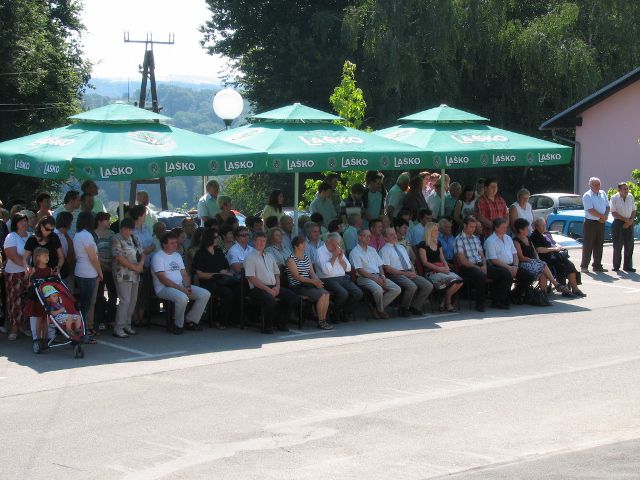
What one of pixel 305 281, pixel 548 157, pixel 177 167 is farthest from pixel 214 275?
pixel 548 157

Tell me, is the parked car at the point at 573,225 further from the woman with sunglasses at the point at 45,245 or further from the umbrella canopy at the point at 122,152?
the woman with sunglasses at the point at 45,245

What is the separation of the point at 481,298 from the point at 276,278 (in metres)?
3.45

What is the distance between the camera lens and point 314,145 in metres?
15.7

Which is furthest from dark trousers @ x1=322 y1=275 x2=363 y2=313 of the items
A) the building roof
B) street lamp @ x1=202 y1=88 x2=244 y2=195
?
the building roof

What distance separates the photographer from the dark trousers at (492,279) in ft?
52.4

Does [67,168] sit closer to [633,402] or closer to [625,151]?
[633,402]

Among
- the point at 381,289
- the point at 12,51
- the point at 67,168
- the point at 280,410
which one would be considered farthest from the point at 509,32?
the point at 280,410

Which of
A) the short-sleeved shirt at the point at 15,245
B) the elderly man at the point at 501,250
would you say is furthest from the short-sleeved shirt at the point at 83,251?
the elderly man at the point at 501,250

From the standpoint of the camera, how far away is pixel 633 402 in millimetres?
10539

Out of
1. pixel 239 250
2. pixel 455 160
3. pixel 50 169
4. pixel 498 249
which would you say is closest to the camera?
pixel 50 169

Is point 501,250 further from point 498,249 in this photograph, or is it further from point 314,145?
point 314,145

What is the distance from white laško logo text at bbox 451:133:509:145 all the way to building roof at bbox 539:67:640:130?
56.5 ft

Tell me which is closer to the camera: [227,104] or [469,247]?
[469,247]

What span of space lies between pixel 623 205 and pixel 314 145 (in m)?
7.14
